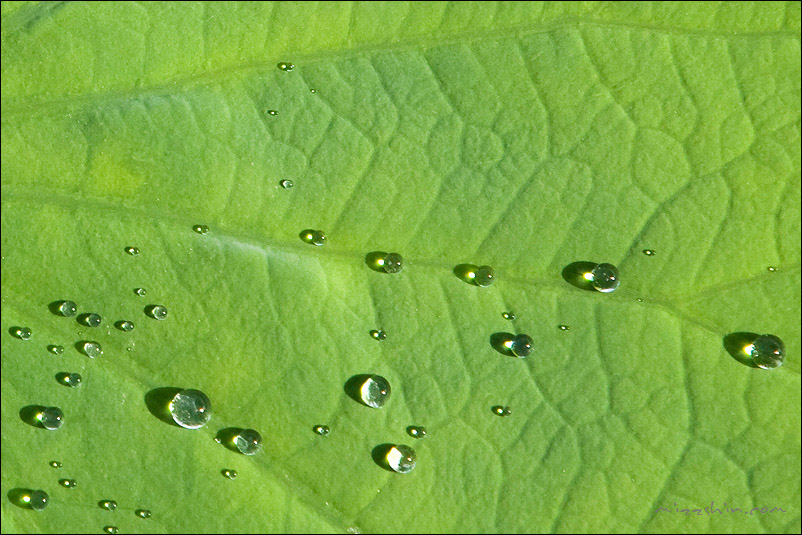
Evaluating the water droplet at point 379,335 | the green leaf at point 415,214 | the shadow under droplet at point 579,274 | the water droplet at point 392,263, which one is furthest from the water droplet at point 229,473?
the shadow under droplet at point 579,274

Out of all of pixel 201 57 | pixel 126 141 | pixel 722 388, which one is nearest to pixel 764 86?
pixel 722 388

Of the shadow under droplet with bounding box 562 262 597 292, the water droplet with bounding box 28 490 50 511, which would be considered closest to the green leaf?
the shadow under droplet with bounding box 562 262 597 292

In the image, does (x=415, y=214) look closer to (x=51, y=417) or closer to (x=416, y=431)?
(x=416, y=431)

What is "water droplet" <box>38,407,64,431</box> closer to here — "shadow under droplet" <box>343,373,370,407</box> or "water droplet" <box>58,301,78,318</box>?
"water droplet" <box>58,301,78,318</box>

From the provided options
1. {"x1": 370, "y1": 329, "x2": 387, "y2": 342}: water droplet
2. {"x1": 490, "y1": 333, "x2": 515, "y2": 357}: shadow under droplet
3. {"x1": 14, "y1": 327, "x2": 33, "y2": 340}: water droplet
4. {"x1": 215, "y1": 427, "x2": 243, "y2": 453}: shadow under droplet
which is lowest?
{"x1": 215, "y1": 427, "x2": 243, "y2": 453}: shadow under droplet

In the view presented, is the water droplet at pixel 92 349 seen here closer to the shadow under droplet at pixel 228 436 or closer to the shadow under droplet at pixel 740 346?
the shadow under droplet at pixel 228 436

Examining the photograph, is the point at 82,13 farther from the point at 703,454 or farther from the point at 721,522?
the point at 721,522

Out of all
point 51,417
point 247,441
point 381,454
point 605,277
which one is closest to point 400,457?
point 381,454
